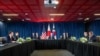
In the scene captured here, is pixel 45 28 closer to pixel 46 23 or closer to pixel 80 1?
pixel 46 23

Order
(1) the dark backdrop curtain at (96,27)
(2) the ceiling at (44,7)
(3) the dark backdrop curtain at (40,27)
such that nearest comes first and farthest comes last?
(2) the ceiling at (44,7) < (1) the dark backdrop curtain at (96,27) < (3) the dark backdrop curtain at (40,27)

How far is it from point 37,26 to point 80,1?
15.7 meters

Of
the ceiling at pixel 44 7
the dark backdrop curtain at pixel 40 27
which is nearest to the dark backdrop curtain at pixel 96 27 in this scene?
the dark backdrop curtain at pixel 40 27

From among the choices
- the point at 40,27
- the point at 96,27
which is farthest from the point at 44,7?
the point at 40,27

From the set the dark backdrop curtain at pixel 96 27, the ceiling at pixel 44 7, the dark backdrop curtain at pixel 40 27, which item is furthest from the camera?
the dark backdrop curtain at pixel 40 27

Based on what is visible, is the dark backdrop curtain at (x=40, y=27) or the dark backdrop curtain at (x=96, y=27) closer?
the dark backdrop curtain at (x=96, y=27)

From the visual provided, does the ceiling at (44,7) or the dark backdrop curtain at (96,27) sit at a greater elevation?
the ceiling at (44,7)

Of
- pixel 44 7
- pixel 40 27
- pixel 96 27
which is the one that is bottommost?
pixel 96 27

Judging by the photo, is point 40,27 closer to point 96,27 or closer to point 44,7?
point 96,27

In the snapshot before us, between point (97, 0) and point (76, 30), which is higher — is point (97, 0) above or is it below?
above

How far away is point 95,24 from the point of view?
922 inches

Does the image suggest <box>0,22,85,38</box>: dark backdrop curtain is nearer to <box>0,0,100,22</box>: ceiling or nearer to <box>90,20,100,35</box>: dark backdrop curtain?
<box>90,20,100,35</box>: dark backdrop curtain

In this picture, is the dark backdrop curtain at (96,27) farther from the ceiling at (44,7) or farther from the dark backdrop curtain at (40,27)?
the ceiling at (44,7)

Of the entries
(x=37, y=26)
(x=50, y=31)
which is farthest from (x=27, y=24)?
(x=50, y=31)
